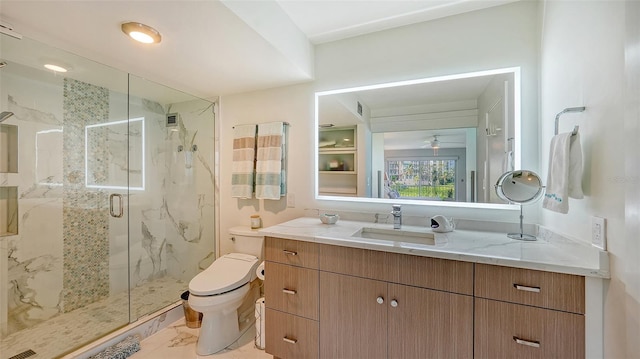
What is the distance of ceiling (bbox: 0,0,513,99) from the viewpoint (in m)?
1.23

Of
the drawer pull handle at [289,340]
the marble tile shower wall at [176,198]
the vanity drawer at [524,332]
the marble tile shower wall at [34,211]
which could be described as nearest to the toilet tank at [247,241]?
the marble tile shower wall at [176,198]

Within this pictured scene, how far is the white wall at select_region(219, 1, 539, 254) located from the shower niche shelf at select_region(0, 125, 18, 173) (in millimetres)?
1424

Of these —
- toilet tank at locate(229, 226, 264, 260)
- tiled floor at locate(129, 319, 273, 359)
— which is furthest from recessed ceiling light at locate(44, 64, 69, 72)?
tiled floor at locate(129, 319, 273, 359)

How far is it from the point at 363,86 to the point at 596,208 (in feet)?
4.92

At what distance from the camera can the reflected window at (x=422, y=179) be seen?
5.80 ft

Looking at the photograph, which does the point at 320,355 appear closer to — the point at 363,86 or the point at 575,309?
the point at 575,309

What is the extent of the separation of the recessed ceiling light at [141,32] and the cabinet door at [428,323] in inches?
75.3

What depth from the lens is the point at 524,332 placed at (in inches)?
40.9

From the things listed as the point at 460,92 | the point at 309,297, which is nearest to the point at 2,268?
the point at 309,297

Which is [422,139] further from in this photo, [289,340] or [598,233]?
[289,340]

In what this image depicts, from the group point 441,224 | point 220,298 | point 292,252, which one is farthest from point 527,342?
point 220,298

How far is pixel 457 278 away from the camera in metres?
1.15

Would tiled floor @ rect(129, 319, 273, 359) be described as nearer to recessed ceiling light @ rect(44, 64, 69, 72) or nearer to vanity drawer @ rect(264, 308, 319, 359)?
vanity drawer @ rect(264, 308, 319, 359)

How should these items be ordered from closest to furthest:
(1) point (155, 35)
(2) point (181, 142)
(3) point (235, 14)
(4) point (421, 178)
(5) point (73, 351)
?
(3) point (235, 14) → (1) point (155, 35) → (5) point (73, 351) → (4) point (421, 178) → (2) point (181, 142)
